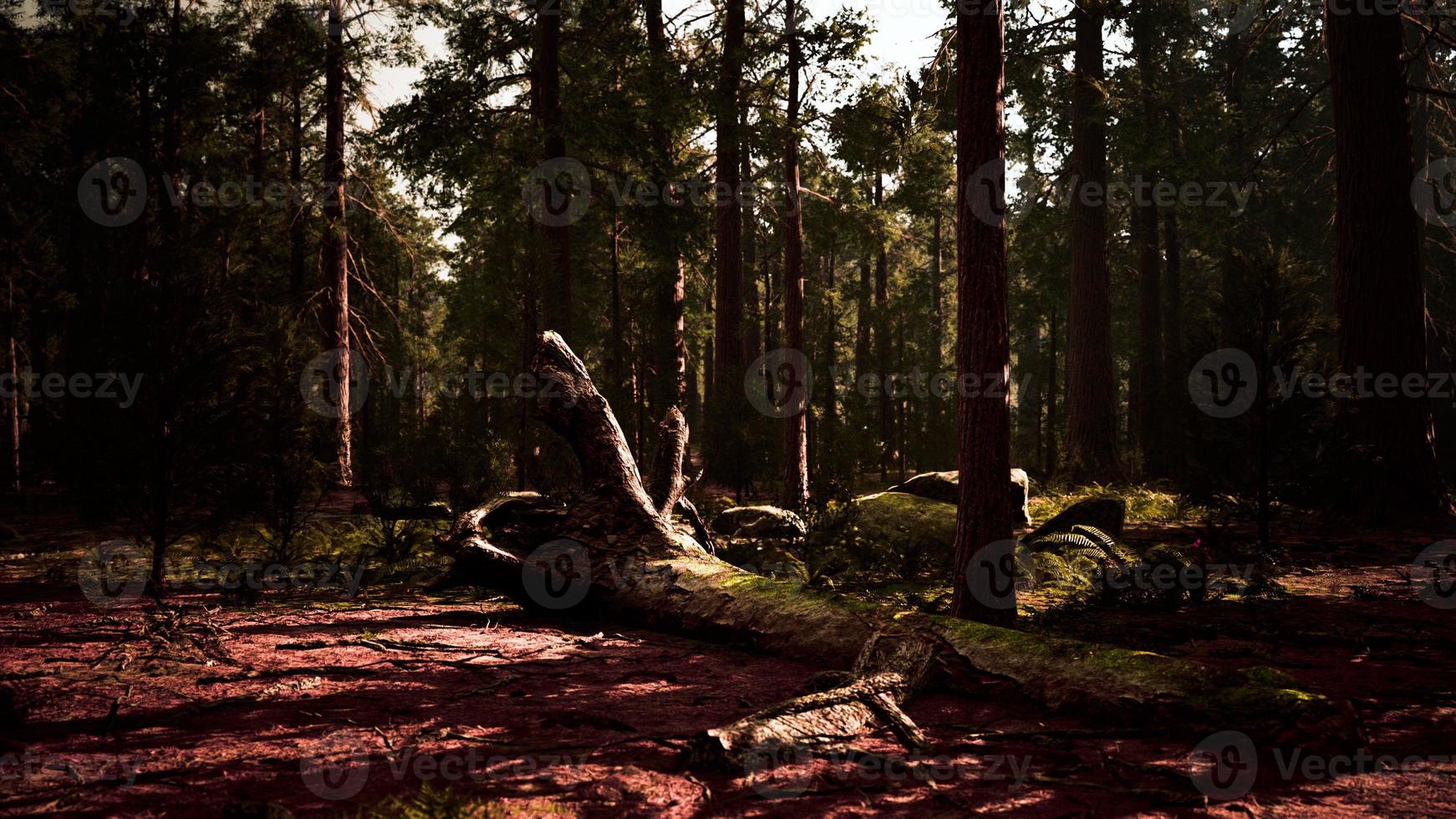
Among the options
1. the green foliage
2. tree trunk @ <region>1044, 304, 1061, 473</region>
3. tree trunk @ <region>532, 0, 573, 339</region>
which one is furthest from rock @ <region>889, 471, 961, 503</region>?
tree trunk @ <region>1044, 304, 1061, 473</region>

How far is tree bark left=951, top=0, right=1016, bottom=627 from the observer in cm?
625

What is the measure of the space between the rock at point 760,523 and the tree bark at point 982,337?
560cm

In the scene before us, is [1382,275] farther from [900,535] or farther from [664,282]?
[664,282]

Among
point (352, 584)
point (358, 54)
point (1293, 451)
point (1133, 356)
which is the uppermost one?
point (358, 54)

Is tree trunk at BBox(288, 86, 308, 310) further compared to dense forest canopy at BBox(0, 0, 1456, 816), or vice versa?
tree trunk at BBox(288, 86, 308, 310)

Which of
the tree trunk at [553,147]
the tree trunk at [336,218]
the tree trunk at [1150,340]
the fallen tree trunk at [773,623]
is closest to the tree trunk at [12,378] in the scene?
the tree trunk at [336,218]

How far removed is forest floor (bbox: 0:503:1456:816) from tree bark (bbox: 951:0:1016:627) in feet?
3.19

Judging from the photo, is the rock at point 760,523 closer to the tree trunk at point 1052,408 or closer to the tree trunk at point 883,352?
the tree trunk at point 883,352

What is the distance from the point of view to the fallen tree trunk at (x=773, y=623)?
3775 mm

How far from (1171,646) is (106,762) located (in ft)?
19.9

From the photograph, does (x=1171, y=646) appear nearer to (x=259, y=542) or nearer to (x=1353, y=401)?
(x=1353, y=401)

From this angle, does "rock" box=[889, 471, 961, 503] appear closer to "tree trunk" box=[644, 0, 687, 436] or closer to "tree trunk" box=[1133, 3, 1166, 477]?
"tree trunk" box=[644, 0, 687, 436]

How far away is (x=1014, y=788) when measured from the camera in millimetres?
3305

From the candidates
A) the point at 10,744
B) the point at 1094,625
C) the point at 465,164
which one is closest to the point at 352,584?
the point at 10,744
